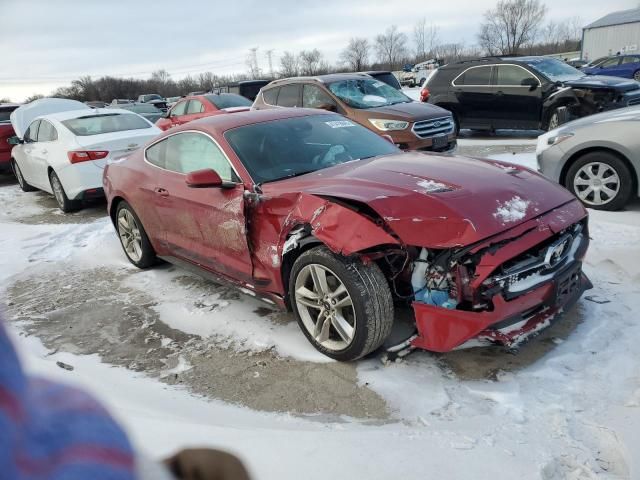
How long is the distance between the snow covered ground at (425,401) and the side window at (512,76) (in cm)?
732

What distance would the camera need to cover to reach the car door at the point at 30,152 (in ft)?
30.2

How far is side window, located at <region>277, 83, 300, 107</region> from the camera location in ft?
33.3

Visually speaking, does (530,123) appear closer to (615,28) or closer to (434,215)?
(434,215)

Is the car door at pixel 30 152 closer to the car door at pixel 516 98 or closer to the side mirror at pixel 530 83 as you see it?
the car door at pixel 516 98

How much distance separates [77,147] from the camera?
7820 mm

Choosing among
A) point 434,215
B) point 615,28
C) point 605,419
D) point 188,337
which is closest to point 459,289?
point 434,215

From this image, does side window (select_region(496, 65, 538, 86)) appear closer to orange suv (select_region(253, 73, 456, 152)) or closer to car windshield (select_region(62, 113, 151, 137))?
→ orange suv (select_region(253, 73, 456, 152))

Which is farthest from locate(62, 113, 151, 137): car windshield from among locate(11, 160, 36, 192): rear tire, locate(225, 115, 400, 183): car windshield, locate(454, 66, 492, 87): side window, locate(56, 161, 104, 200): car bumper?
locate(454, 66, 492, 87): side window

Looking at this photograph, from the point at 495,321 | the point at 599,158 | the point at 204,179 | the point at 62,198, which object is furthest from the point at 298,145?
the point at 62,198

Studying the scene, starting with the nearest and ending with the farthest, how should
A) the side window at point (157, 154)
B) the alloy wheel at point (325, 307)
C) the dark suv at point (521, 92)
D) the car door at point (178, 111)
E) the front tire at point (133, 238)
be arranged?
the alloy wheel at point (325, 307) → the side window at point (157, 154) → the front tire at point (133, 238) → the dark suv at point (521, 92) → the car door at point (178, 111)

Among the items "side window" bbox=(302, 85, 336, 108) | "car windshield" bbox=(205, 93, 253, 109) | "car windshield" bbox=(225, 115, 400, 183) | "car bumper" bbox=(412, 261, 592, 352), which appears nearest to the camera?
"car bumper" bbox=(412, 261, 592, 352)

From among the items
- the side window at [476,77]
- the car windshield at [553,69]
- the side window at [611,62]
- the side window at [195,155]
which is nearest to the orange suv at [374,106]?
the side window at [476,77]

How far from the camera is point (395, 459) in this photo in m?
2.19

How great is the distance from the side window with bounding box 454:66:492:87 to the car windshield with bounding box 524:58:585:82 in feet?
2.79
